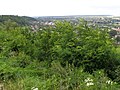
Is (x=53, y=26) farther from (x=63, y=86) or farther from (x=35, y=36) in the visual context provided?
(x=63, y=86)

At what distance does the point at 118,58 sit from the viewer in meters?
7.19

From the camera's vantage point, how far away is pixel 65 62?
7297mm

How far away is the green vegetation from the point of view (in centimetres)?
570

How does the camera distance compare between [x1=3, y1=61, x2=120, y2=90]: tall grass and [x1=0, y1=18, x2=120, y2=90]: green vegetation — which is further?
[x1=0, y1=18, x2=120, y2=90]: green vegetation

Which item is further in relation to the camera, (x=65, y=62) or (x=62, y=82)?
(x=65, y=62)

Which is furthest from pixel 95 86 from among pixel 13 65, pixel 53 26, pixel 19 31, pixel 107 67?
pixel 19 31

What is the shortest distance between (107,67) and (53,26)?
7.82ft

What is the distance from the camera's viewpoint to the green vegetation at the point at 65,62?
225 inches

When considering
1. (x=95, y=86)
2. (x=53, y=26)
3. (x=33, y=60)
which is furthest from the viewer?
(x=53, y=26)

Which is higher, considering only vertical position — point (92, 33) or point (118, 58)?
point (92, 33)

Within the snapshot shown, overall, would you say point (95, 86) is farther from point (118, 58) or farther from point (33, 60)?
point (33, 60)

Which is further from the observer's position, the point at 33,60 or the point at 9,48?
the point at 9,48

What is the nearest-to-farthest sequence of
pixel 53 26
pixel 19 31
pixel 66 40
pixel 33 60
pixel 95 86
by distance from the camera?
1. pixel 95 86
2. pixel 66 40
3. pixel 33 60
4. pixel 53 26
5. pixel 19 31

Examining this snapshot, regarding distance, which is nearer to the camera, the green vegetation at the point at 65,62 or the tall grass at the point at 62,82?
the tall grass at the point at 62,82
